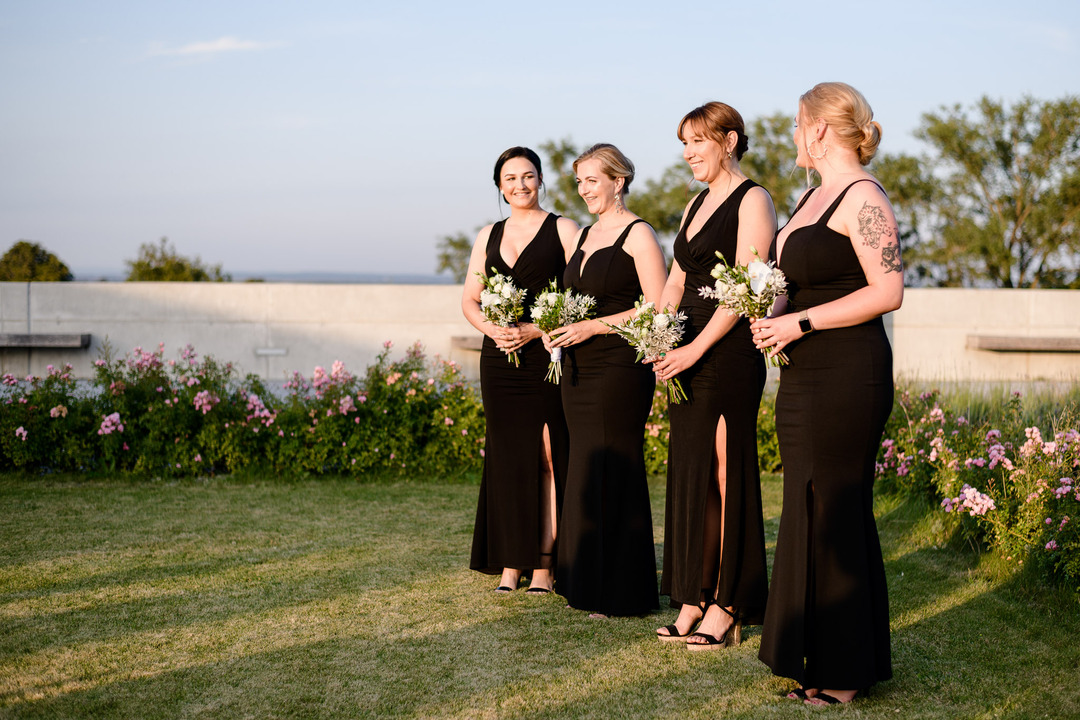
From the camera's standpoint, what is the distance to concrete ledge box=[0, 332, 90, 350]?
1279 cm

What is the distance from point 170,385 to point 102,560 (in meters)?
3.18

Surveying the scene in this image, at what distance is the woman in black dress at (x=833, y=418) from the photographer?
366 centimetres

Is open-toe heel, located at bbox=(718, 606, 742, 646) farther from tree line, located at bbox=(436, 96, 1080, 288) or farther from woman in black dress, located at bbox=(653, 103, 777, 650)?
tree line, located at bbox=(436, 96, 1080, 288)

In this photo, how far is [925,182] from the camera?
104 feet

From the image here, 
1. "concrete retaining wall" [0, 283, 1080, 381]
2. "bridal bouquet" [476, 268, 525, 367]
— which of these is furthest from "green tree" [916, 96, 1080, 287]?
"bridal bouquet" [476, 268, 525, 367]

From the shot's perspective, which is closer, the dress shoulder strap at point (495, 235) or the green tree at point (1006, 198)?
the dress shoulder strap at point (495, 235)

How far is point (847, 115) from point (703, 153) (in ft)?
2.88

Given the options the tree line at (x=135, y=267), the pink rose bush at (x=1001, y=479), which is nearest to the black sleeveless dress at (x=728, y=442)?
the pink rose bush at (x=1001, y=479)

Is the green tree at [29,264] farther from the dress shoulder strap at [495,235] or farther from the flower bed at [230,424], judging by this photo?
the dress shoulder strap at [495,235]

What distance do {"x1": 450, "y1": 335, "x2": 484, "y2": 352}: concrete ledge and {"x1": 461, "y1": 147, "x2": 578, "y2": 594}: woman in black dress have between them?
807 centimetres

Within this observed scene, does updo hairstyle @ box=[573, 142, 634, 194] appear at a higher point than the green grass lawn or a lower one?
higher

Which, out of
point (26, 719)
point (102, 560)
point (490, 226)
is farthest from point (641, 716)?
point (102, 560)

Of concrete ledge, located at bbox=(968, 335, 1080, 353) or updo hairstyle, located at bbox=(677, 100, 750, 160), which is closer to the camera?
updo hairstyle, located at bbox=(677, 100, 750, 160)

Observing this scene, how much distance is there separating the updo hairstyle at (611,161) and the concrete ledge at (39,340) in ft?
33.6
